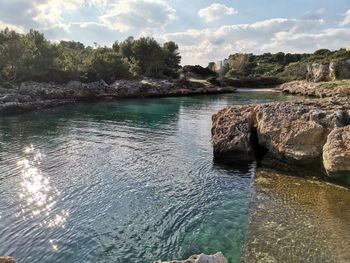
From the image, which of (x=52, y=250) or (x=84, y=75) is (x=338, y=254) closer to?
(x=52, y=250)

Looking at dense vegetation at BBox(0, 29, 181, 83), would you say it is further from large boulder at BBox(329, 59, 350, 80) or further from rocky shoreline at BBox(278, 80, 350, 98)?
large boulder at BBox(329, 59, 350, 80)

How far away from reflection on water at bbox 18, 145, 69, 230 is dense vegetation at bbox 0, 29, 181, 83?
1922 inches

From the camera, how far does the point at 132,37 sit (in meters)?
114

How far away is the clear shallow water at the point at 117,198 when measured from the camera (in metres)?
13.3

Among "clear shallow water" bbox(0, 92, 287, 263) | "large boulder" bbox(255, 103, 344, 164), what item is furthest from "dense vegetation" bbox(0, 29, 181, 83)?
"large boulder" bbox(255, 103, 344, 164)

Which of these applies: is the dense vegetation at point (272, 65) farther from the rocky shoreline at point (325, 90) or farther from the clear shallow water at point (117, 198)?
Result: the clear shallow water at point (117, 198)

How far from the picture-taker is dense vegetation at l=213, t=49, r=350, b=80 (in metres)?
140

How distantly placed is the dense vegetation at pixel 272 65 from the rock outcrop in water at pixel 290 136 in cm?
11463

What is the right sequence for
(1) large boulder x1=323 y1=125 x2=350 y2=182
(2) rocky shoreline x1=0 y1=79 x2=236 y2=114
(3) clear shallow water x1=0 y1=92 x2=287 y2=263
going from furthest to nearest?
(2) rocky shoreline x1=0 y1=79 x2=236 y2=114
(1) large boulder x1=323 y1=125 x2=350 y2=182
(3) clear shallow water x1=0 y1=92 x2=287 y2=263

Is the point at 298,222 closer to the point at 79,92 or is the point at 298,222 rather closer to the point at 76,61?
the point at 79,92

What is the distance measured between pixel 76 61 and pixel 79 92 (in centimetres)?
2050

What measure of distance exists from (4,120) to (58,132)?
1246 centimetres

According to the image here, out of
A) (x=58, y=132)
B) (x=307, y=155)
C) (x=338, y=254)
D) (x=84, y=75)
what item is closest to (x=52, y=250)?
(x=338, y=254)

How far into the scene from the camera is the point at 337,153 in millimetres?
18000
